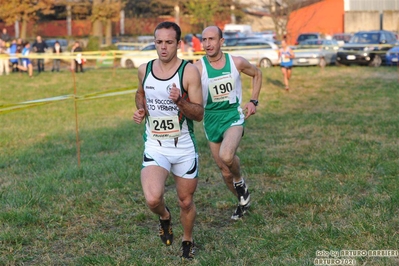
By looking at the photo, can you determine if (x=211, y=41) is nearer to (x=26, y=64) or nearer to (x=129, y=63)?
(x=26, y=64)

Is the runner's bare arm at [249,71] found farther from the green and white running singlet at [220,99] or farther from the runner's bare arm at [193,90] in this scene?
the runner's bare arm at [193,90]

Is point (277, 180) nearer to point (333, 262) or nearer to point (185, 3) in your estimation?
point (333, 262)

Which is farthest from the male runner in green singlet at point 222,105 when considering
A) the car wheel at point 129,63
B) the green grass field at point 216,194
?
the car wheel at point 129,63

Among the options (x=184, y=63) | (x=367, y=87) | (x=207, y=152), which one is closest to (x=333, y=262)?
(x=184, y=63)

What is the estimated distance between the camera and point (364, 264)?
5.27 meters

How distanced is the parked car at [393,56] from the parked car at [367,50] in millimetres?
239

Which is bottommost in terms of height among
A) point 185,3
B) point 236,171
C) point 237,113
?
point 236,171

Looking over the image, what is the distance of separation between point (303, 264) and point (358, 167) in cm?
439

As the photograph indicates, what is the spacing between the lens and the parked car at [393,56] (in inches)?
1214

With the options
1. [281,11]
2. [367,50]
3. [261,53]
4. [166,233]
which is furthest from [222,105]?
[281,11]

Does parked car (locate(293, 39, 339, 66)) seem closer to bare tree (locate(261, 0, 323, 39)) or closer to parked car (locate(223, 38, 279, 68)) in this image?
parked car (locate(223, 38, 279, 68))

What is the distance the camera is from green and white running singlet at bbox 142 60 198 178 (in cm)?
558

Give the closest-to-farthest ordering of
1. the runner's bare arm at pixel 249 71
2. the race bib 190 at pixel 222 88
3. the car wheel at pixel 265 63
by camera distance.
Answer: the race bib 190 at pixel 222 88, the runner's bare arm at pixel 249 71, the car wheel at pixel 265 63

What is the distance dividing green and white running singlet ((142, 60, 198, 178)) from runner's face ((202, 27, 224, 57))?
1.79m
